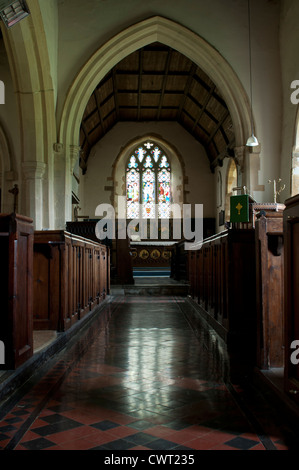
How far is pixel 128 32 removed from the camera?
870cm

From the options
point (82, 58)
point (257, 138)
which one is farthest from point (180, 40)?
point (257, 138)

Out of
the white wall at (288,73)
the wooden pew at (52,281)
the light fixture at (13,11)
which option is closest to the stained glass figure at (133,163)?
the white wall at (288,73)

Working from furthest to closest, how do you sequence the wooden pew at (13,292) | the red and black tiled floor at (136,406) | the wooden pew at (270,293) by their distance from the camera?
the wooden pew at (270,293), the wooden pew at (13,292), the red and black tiled floor at (136,406)

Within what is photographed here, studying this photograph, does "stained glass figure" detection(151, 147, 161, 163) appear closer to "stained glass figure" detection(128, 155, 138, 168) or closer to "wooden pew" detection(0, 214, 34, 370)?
"stained glass figure" detection(128, 155, 138, 168)

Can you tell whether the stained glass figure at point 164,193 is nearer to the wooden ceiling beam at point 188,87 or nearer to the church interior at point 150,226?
the church interior at point 150,226

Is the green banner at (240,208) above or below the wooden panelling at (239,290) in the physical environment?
above

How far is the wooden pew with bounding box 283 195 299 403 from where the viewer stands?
1858mm

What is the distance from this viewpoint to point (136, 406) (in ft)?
6.61

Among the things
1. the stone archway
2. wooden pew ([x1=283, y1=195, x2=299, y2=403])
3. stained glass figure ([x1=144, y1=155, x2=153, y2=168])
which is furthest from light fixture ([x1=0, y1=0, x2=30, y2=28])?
stained glass figure ([x1=144, y1=155, x2=153, y2=168])

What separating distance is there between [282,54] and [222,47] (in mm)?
1228

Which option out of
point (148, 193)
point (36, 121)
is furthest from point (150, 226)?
point (36, 121)

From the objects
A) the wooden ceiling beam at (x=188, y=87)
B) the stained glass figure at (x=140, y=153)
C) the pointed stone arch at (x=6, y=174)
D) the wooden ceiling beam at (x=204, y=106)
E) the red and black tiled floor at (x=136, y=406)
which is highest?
the wooden ceiling beam at (x=188, y=87)

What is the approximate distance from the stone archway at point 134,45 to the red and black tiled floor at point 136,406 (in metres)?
6.11

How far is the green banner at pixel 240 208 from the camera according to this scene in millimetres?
6070
